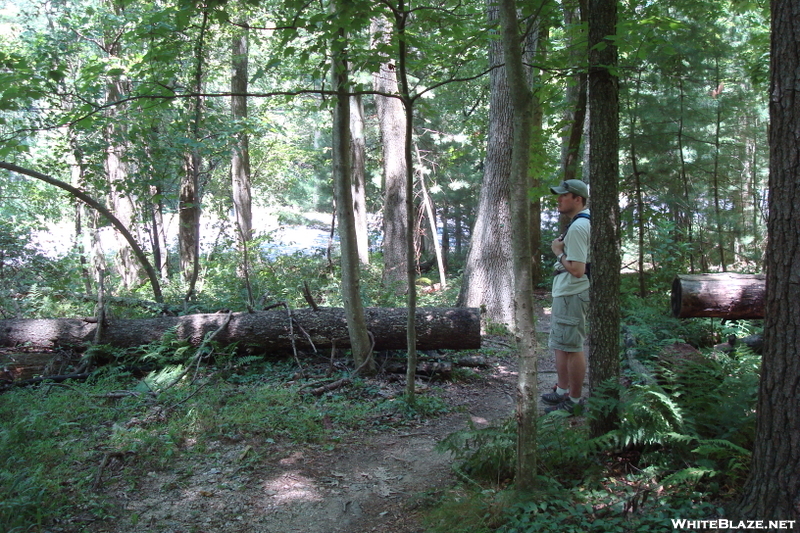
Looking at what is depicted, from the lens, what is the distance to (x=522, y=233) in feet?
10.8

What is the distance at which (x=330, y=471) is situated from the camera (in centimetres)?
455

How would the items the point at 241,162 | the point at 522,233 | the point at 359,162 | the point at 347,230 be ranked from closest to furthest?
the point at 522,233 → the point at 347,230 → the point at 241,162 → the point at 359,162

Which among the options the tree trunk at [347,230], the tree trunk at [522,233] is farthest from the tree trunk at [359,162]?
the tree trunk at [522,233]

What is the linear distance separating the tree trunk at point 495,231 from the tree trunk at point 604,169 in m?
5.19

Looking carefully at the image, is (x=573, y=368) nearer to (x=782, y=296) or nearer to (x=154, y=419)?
(x=782, y=296)

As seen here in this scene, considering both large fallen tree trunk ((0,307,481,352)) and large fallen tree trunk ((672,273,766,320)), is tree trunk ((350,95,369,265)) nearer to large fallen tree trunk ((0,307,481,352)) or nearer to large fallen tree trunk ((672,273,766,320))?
large fallen tree trunk ((0,307,481,352))

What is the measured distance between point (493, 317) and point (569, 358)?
420cm

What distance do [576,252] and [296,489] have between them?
3.27 m

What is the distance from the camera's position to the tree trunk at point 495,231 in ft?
29.9

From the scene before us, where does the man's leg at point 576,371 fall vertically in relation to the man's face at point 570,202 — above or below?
below

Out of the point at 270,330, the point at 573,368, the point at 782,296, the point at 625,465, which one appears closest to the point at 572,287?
the point at 573,368

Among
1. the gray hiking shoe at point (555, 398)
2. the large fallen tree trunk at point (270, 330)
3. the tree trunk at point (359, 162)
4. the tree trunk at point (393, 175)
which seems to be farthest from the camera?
the tree trunk at point (359, 162)

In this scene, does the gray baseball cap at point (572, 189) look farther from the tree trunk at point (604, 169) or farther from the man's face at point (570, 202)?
the tree trunk at point (604, 169)

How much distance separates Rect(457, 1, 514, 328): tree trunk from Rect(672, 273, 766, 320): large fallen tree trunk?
123 inches
